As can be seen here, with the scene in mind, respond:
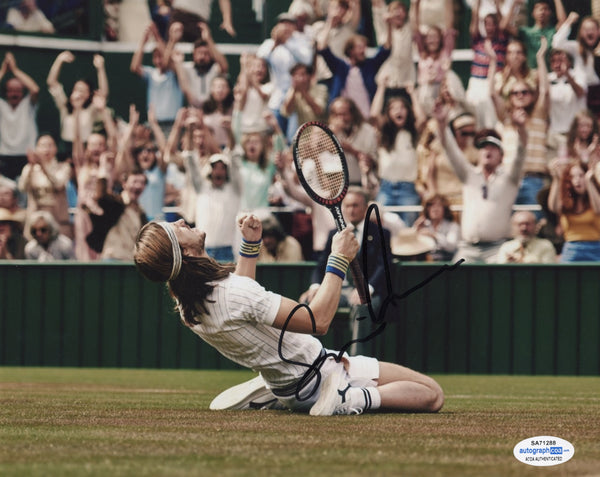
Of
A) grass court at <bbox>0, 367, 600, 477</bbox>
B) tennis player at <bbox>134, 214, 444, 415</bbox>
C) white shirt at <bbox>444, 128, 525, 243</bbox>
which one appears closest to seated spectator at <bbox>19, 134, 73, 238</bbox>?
white shirt at <bbox>444, 128, 525, 243</bbox>

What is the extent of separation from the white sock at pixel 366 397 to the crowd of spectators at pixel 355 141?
233 inches

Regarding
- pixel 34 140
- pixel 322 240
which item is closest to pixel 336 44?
pixel 322 240

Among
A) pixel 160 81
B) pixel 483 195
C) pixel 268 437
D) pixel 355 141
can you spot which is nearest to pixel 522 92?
pixel 483 195

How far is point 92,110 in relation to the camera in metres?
15.7

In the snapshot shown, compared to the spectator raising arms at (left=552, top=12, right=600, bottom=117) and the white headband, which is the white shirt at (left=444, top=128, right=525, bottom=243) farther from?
the white headband

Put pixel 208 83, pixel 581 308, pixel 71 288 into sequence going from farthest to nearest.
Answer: pixel 208 83
pixel 71 288
pixel 581 308

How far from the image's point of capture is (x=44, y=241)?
1402cm

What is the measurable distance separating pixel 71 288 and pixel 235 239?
6.59 ft

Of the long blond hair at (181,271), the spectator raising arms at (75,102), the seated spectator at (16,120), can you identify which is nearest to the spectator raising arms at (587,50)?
the spectator raising arms at (75,102)

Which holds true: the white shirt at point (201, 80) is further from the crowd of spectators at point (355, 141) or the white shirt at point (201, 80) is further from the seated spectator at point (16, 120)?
the seated spectator at point (16, 120)

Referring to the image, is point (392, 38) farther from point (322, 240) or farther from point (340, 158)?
point (340, 158)

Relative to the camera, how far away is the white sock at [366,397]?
21.2 ft

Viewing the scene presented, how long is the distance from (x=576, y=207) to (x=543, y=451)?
26.3 feet

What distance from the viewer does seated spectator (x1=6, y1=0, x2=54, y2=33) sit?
1717 cm
